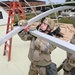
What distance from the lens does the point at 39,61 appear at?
282 cm

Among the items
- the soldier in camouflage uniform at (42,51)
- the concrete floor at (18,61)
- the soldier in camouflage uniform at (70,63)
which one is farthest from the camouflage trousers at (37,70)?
the concrete floor at (18,61)

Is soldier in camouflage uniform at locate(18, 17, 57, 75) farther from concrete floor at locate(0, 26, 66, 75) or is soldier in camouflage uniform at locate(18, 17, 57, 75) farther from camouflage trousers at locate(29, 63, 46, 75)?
concrete floor at locate(0, 26, 66, 75)

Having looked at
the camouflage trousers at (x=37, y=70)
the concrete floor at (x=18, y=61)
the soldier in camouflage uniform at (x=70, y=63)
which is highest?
the soldier in camouflage uniform at (x=70, y=63)

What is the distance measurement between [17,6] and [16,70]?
1.61 metres

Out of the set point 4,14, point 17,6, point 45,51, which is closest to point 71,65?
point 45,51

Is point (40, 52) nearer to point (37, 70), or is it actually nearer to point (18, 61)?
point (37, 70)

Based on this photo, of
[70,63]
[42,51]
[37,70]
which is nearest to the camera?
[70,63]

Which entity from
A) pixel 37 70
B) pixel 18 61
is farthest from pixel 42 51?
pixel 18 61

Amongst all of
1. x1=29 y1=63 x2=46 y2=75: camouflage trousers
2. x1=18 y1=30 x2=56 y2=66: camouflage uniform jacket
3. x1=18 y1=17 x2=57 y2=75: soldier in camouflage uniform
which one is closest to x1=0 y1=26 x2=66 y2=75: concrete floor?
x1=29 y1=63 x2=46 y2=75: camouflage trousers

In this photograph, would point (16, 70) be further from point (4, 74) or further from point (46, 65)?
point (46, 65)

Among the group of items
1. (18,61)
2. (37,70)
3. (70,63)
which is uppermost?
(70,63)

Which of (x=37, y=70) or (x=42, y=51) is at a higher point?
(x=42, y=51)

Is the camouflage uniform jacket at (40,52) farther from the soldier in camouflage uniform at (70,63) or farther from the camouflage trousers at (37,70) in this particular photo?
the soldier in camouflage uniform at (70,63)

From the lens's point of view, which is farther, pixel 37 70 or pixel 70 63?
pixel 37 70
